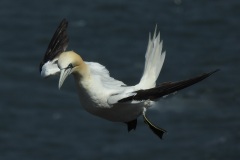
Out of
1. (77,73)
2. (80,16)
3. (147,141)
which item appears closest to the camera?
(77,73)

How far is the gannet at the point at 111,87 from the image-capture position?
1438 cm

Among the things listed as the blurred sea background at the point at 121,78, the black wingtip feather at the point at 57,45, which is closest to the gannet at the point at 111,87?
the black wingtip feather at the point at 57,45

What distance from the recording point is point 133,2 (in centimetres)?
5562

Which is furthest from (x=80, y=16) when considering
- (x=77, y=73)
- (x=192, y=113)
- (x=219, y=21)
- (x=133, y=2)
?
(x=77, y=73)

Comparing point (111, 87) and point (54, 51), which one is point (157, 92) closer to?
point (111, 87)

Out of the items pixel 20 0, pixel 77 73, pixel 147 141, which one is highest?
pixel 77 73

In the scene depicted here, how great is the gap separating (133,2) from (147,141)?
15248 mm

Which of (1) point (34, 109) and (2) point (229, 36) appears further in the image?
(2) point (229, 36)

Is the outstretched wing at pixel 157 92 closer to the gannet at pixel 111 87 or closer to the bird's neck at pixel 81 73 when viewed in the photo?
the gannet at pixel 111 87

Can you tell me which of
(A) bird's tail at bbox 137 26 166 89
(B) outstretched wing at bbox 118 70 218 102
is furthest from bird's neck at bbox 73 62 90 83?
(A) bird's tail at bbox 137 26 166 89

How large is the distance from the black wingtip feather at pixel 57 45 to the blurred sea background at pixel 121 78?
24.6m

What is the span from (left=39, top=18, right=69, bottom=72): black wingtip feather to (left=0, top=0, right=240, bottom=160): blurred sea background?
24.6 metres

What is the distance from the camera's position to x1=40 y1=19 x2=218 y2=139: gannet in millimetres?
14375

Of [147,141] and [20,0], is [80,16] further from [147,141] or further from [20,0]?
[147,141]
